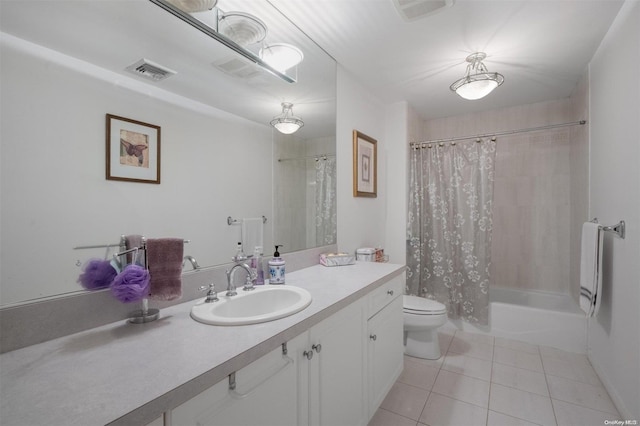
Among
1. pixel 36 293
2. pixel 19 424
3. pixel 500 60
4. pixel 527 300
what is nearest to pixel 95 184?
pixel 36 293

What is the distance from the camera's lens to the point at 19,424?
52 cm

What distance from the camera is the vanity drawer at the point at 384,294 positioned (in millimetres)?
1562

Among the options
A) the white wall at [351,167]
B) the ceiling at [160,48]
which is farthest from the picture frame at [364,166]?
the ceiling at [160,48]

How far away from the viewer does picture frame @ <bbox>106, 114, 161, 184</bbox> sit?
3.28 feet

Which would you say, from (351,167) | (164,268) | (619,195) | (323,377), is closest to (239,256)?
(164,268)

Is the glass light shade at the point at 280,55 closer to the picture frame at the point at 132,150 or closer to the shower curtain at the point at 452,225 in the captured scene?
the picture frame at the point at 132,150

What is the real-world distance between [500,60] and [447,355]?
2349 mm

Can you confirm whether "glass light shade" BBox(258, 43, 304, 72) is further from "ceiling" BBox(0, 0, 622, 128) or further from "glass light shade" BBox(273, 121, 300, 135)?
"glass light shade" BBox(273, 121, 300, 135)

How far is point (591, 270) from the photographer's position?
184 cm

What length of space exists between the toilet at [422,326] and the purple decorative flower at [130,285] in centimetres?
192

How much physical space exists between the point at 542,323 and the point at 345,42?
2801 mm

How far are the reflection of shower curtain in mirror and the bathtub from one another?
1740mm

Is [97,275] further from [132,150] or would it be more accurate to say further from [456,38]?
[456,38]

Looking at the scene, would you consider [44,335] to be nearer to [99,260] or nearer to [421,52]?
[99,260]
